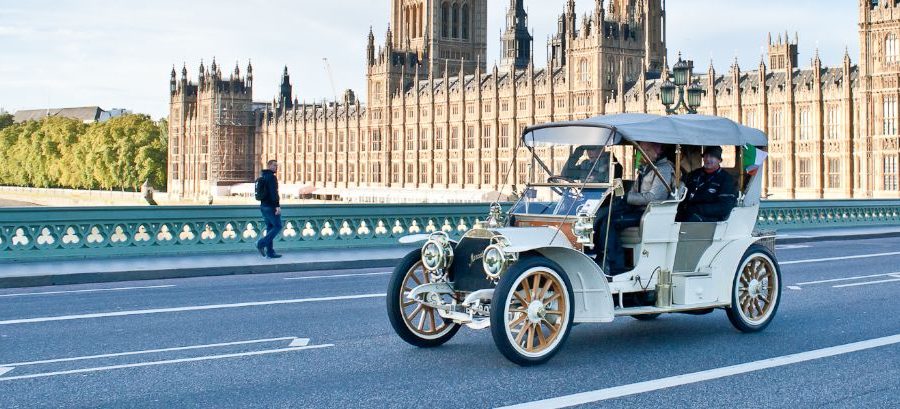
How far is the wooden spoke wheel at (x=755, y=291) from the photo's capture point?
9.85 m

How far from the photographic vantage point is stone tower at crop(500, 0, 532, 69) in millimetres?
120125

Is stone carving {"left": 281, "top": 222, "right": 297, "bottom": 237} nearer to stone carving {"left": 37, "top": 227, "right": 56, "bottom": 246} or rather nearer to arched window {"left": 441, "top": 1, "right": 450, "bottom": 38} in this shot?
stone carving {"left": 37, "top": 227, "right": 56, "bottom": 246}

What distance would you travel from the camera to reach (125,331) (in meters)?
10.1

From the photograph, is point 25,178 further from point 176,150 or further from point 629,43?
point 629,43

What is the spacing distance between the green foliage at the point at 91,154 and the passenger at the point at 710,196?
387 ft

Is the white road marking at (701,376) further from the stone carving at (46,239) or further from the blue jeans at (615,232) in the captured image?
the stone carving at (46,239)

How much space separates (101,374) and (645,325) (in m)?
5.21

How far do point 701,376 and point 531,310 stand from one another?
4.36ft

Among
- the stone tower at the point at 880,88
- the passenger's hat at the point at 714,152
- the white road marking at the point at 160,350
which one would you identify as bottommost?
the white road marking at the point at 160,350

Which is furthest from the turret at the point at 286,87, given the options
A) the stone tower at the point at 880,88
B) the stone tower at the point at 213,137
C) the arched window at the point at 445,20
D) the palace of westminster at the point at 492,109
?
the stone tower at the point at 880,88

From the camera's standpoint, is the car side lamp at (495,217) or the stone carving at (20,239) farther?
the stone carving at (20,239)

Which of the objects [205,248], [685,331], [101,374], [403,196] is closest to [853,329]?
[685,331]

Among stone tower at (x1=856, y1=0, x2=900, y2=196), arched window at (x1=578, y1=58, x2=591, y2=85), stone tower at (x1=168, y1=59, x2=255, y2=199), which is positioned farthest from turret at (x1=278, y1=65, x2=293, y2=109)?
stone tower at (x1=856, y1=0, x2=900, y2=196)

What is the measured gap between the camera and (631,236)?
926cm
